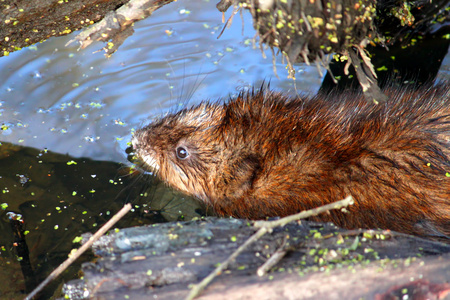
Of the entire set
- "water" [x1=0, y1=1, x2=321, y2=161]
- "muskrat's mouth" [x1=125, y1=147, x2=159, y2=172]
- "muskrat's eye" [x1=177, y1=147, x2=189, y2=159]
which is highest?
"water" [x1=0, y1=1, x2=321, y2=161]

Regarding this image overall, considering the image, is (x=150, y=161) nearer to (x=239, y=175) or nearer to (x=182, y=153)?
(x=182, y=153)

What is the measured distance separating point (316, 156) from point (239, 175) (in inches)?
27.9

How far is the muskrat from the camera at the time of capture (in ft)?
11.5

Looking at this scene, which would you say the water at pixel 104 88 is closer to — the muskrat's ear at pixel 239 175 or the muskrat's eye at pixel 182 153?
the muskrat's eye at pixel 182 153

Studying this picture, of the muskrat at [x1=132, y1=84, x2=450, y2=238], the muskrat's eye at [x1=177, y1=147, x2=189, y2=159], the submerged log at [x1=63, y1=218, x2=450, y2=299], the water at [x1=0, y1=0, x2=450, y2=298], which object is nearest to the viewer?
the submerged log at [x1=63, y1=218, x2=450, y2=299]

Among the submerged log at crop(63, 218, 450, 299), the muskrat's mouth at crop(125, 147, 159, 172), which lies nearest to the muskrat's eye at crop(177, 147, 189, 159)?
the muskrat's mouth at crop(125, 147, 159, 172)

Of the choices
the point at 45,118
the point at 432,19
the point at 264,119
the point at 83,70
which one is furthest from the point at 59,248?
the point at 432,19

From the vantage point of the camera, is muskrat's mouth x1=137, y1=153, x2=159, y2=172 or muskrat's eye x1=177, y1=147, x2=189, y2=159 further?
muskrat's mouth x1=137, y1=153, x2=159, y2=172

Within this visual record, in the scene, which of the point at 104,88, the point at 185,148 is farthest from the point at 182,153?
the point at 104,88

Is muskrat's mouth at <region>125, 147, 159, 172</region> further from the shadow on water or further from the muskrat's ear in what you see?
the muskrat's ear

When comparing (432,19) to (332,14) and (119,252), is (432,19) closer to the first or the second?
(332,14)

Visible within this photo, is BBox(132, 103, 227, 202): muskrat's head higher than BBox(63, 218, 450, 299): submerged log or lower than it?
lower

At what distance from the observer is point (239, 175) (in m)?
4.06

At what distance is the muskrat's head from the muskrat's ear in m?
0.14
